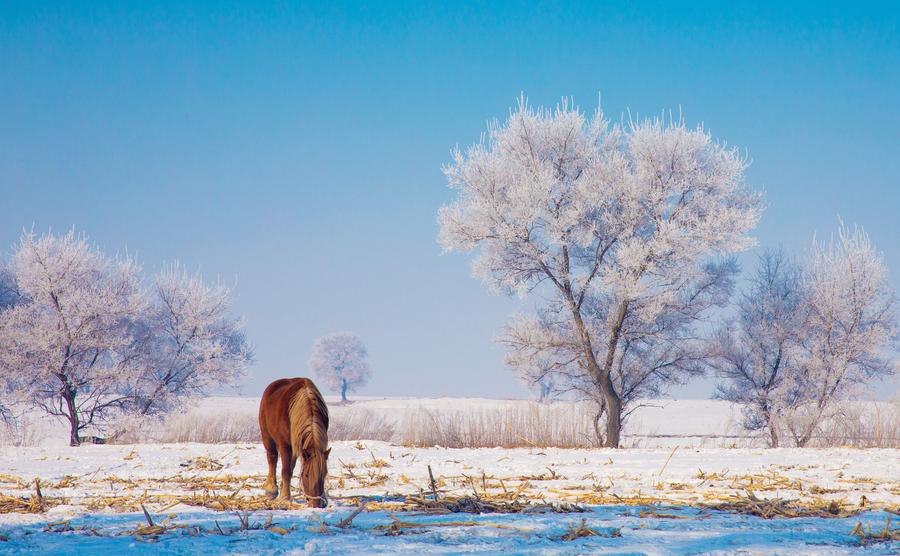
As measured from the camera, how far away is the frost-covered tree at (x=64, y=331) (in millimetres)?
24766

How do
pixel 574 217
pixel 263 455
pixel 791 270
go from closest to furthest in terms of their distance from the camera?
pixel 263 455
pixel 574 217
pixel 791 270

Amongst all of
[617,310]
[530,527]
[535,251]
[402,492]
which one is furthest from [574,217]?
[530,527]

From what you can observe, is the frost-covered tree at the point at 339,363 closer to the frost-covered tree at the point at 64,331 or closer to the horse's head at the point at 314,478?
the frost-covered tree at the point at 64,331

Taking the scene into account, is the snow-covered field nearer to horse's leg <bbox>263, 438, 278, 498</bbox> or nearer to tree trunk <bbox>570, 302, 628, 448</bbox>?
horse's leg <bbox>263, 438, 278, 498</bbox>

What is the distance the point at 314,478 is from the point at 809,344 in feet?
76.3

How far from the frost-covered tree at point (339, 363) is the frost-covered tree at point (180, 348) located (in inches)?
2562

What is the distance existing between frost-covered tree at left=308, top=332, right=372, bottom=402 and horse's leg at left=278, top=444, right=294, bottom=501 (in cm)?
8721

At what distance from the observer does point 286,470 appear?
7.23 metres

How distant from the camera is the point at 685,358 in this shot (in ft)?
76.3

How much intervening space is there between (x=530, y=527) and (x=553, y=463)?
6346 mm

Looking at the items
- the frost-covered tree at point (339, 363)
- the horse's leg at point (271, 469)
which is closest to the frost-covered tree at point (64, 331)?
the horse's leg at point (271, 469)

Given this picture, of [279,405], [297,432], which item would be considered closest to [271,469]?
[279,405]

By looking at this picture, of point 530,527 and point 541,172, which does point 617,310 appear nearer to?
point 541,172

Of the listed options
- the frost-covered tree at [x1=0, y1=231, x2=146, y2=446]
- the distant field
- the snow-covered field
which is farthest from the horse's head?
the frost-covered tree at [x1=0, y1=231, x2=146, y2=446]
